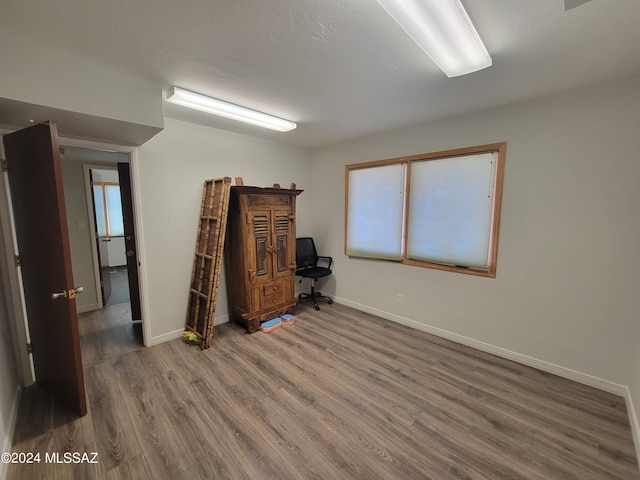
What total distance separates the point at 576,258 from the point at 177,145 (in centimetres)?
411

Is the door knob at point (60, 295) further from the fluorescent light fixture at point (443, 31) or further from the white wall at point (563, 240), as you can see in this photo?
the white wall at point (563, 240)

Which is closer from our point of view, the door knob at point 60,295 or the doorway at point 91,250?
the door knob at point 60,295

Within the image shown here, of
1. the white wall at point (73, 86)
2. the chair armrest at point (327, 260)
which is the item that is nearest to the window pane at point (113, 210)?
the chair armrest at point (327, 260)

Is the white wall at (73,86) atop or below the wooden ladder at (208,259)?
atop

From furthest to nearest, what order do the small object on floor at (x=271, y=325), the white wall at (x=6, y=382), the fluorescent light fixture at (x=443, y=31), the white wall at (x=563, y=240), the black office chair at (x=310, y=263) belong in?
the black office chair at (x=310, y=263)
the small object on floor at (x=271, y=325)
the white wall at (x=563, y=240)
the white wall at (x=6, y=382)
the fluorescent light fixture at (x=443, y=31)

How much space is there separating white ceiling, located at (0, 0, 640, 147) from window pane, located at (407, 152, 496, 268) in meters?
0.66

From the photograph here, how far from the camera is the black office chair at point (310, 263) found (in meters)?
4.03

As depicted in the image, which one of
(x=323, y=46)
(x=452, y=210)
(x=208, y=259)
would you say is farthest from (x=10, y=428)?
(x=452, y=210)

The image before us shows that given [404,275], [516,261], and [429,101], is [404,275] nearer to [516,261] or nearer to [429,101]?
[516,261]

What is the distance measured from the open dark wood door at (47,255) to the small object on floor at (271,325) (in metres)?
1.70

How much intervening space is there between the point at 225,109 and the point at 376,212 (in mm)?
2206

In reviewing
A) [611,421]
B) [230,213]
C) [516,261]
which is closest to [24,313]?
[230,213]

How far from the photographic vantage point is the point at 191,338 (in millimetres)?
2977

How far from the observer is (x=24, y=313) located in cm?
223
